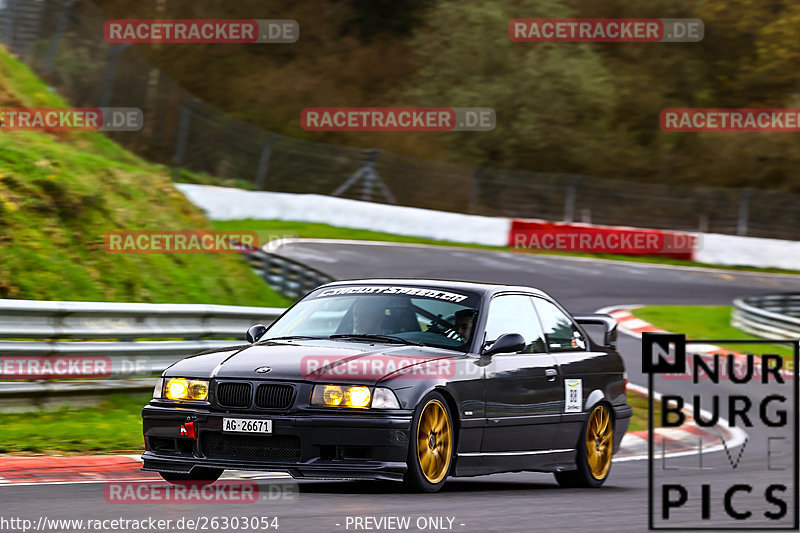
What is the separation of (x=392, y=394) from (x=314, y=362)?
1.76 ft

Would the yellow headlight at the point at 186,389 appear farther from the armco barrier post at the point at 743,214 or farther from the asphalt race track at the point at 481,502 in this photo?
the armco barrier post at the point at 743,214

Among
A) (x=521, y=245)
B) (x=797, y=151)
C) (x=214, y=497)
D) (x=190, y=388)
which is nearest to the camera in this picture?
(x=214, y=497)

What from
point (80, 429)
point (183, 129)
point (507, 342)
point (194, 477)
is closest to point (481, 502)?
point (507, 342)

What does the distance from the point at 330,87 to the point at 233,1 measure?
6.52 m

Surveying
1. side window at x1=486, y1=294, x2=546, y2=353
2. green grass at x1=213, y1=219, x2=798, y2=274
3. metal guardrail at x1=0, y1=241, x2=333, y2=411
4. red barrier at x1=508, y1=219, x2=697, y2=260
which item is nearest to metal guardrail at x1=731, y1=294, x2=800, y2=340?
green grass at x1=213, y1=219, x2=798, y2=274

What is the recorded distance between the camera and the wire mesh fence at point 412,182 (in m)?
32.8

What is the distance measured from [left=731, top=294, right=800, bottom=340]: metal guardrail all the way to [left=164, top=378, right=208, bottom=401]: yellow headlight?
51.2 feet

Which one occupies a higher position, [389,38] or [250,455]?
[389,38]

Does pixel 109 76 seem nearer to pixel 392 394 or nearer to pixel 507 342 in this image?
pixel 507 342

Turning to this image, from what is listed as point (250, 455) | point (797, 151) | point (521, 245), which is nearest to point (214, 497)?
point (250, 455)

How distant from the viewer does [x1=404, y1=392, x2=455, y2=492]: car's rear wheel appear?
23.9 ft

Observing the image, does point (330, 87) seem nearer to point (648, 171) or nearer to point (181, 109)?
point (648, 171)

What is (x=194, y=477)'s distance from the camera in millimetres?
7766

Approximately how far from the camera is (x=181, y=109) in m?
32.9
